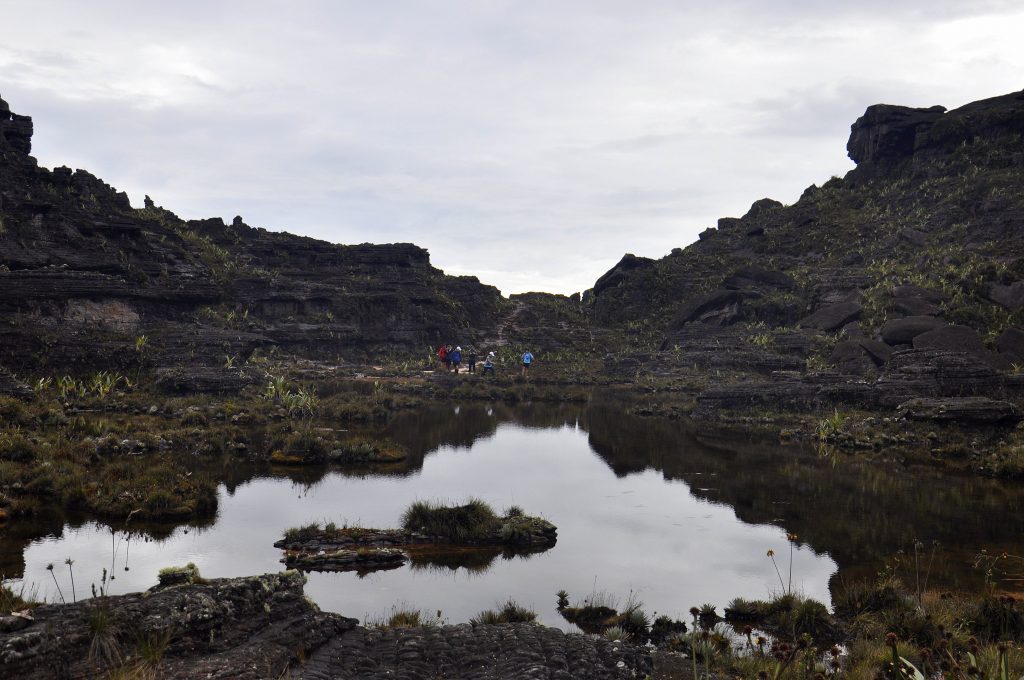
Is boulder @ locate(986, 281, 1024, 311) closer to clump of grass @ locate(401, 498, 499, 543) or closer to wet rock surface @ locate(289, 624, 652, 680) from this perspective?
clump of grass @ locate(401, 498, 499, 543)

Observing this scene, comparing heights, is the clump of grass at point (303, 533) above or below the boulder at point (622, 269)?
below

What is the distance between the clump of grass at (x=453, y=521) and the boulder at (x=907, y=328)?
116ft

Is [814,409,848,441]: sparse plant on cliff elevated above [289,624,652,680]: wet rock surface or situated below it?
above

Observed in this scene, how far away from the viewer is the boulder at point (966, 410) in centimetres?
2864

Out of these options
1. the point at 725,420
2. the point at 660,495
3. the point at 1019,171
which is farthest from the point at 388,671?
the point at 1019,171

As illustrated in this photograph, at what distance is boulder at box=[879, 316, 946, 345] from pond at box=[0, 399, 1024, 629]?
18.5 meters

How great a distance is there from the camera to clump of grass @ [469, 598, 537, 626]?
11.8 m

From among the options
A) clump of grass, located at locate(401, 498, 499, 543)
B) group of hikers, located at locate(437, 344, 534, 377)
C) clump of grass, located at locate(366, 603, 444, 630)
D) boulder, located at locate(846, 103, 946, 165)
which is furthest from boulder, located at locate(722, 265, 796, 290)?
clump of grass, located at locate(366, 603, 444, 630)

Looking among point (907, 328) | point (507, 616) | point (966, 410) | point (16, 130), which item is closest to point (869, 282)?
point (907, 328)

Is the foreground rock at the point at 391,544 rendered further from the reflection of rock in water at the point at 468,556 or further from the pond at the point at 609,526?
the pond at the point at 609,526

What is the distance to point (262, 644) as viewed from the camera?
9523 mm

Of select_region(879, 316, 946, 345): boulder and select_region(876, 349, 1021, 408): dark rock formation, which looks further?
select_region(879, 316, 946, 345): boulder

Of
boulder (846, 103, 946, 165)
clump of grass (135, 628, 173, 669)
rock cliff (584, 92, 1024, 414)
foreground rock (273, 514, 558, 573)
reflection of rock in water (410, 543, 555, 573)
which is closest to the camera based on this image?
clump of grass (135, 628, 173, 669)

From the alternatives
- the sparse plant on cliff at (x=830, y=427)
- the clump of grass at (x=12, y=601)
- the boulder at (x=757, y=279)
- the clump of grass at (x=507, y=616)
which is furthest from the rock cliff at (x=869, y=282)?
the clump of grass at (x=12, y=601)
